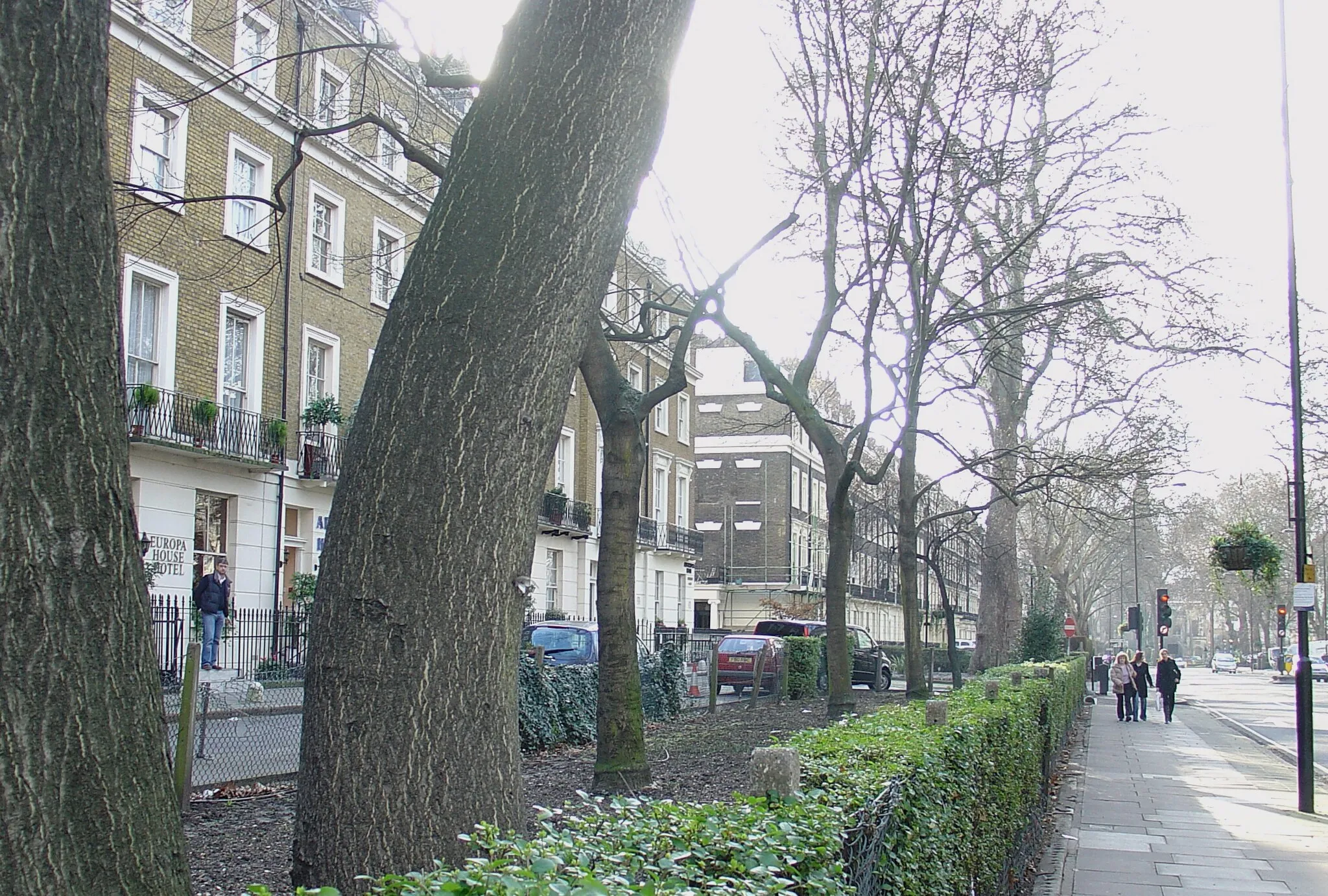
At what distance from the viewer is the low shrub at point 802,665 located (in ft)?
80.0

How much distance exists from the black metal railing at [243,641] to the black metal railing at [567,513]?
1508cm

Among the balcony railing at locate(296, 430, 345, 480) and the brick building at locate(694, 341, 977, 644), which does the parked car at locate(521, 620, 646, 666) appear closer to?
the balcony railing at locate(296, 430, 345, 480)

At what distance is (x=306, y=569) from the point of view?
27.1 meters

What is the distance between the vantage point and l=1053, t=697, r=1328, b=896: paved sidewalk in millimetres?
10023

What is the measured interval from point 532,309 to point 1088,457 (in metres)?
16.9

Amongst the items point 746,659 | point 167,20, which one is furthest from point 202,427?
point 746,659

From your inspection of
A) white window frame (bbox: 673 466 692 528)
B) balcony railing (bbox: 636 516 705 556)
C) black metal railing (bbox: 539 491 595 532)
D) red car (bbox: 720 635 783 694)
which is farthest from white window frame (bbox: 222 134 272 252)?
white window frame (bbox: 673 466 692 528)

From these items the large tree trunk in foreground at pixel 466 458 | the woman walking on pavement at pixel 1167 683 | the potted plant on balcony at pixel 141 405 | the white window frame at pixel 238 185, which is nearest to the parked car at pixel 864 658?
the woman walking on pavement at pixel 1167 683

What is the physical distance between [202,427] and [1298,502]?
17.6m

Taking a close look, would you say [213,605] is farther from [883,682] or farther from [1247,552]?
[883,682]

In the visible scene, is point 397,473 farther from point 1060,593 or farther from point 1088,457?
point 1060,593

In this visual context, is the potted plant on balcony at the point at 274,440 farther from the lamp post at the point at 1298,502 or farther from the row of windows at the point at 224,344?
the lamp post at the point at 1298,502

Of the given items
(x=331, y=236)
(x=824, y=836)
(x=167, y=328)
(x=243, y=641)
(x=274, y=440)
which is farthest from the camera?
(x=331, y=236)

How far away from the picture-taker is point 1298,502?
14297 millimetres
